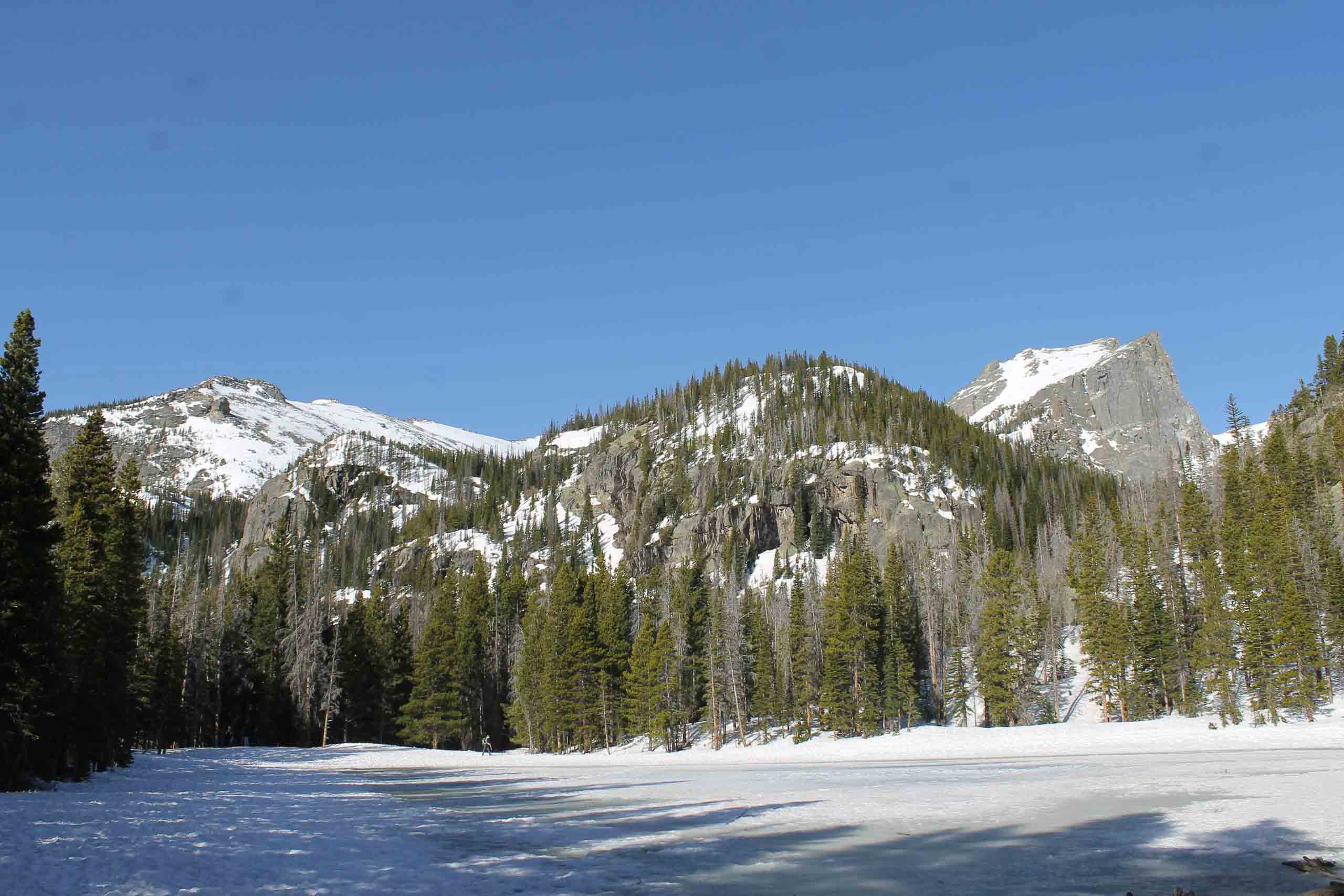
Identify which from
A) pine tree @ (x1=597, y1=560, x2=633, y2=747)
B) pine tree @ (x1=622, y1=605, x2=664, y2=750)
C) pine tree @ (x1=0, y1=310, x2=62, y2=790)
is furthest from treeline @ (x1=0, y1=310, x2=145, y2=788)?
pine tree @ (x1=597, y1=560, x2=633, y2=747)

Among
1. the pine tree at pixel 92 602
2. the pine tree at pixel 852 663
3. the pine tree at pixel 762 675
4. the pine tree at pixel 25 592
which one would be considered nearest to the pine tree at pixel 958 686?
the pine tree at pixel 852 663

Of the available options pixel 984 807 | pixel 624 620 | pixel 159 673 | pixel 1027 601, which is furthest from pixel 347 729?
pixel 984 807

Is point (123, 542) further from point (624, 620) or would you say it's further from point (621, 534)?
point (621, 534)

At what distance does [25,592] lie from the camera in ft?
90.6

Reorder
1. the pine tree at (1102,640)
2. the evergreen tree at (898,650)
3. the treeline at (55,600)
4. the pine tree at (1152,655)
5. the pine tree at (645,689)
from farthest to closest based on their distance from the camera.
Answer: the evergreen tree at (898,650)
the pine tree at (645,689)
the pine tree at (1152,655)
the pine tree at (1102,640)
the treeline at (55,600)

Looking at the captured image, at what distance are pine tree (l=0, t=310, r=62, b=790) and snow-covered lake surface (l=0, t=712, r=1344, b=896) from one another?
2.32 metres

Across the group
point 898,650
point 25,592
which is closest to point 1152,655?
point 898,650

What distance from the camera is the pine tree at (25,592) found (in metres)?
A: 26.8

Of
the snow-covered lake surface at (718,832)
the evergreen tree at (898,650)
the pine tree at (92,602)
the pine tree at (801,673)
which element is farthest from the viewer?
the pine tree at (801,673)

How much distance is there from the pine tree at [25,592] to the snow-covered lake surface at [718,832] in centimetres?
232

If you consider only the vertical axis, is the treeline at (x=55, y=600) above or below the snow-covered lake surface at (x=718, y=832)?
above

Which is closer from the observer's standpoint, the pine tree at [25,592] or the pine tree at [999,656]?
the pine tree at [25,592]

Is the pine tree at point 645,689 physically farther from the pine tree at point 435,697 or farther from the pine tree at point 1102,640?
the pine tree at point 1102,640

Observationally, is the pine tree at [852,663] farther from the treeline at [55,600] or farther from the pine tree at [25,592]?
the pine tree at [25,592]
